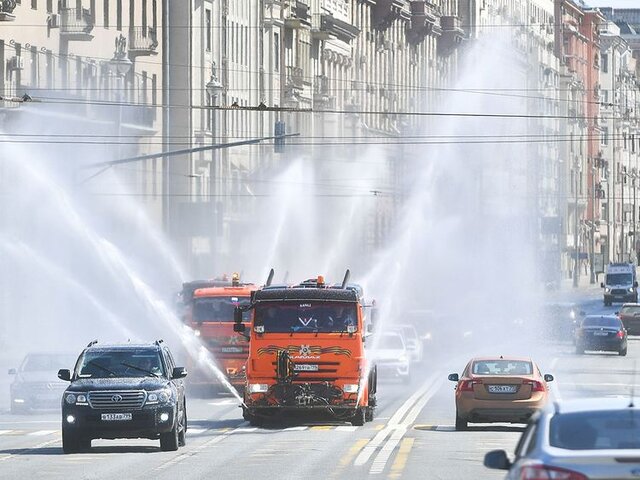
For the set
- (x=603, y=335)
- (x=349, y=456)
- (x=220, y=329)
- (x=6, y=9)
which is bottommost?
(x=603, y=335)

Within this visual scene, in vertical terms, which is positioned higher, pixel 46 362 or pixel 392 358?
pixel 46 362

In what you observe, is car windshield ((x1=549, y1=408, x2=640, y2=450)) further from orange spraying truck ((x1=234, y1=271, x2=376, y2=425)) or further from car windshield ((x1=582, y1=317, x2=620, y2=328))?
car windshield ((x1=582, y1=317, x2=620, y2=328))

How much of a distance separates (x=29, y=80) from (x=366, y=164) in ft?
140

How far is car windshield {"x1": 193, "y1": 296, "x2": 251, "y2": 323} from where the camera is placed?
146 feet

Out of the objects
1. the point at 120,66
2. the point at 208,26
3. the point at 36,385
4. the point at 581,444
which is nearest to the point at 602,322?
the point at 120,66

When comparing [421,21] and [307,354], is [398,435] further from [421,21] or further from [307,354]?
[421,21]

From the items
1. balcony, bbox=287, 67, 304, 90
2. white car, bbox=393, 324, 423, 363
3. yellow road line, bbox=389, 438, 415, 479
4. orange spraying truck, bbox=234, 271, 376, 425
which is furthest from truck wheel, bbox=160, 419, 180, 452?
balcony, bbox=287, 67, 304, 90

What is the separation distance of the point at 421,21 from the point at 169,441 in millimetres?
101132

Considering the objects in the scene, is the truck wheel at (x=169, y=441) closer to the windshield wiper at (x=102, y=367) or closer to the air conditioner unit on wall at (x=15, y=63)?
the windshield wiper at (x=102, y=367)

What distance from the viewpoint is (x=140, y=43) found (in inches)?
3009

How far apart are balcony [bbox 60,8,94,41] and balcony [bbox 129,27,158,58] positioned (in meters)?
6.63

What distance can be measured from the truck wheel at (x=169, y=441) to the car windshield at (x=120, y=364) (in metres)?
0.82

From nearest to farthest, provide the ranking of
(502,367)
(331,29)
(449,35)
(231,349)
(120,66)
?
(502,367) → (231,349) → (120,66) → (331,29) → (449,35)

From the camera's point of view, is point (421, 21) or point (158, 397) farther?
point (421, 21)
